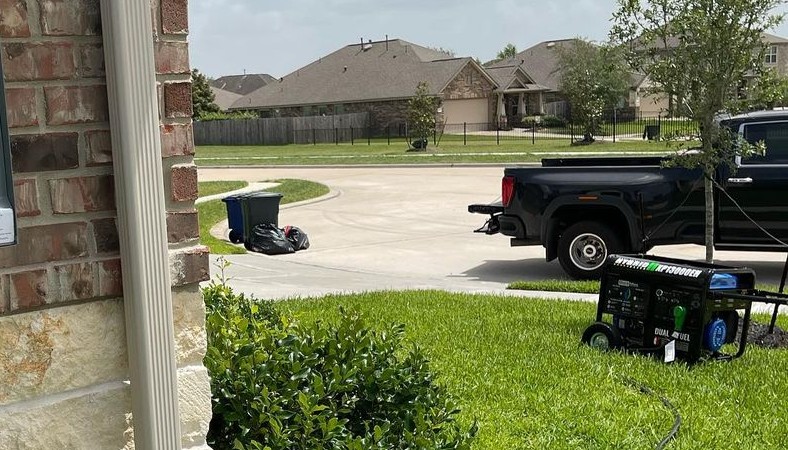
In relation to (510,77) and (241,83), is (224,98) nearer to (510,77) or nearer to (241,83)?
(241,83)

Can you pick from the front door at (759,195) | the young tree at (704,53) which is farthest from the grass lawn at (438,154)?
the young tree at (704,53)

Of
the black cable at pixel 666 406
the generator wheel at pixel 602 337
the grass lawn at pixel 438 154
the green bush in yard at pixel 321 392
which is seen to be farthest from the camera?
the grass lawn at pixel 438 154

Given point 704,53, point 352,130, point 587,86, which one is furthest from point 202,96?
point 704,53

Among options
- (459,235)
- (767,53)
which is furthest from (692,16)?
(459,235)

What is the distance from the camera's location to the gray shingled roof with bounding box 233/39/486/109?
57.4 metres

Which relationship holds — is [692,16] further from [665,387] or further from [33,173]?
[33,173]

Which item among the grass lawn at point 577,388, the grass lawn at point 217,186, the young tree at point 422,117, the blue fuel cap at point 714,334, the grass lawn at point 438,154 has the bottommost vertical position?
the grass lawn at point 217,186

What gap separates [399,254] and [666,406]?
8.30 m

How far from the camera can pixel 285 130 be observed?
5697 centimetres

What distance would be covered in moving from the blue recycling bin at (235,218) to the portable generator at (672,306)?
9008 millimetres

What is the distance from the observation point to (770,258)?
12.4 metres

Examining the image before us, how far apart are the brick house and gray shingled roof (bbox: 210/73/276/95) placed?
320ft

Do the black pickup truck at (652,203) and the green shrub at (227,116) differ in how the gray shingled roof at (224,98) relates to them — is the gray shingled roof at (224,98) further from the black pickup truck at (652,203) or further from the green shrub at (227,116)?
the black pickup truck at (652,203)

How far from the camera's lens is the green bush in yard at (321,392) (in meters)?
3.29
